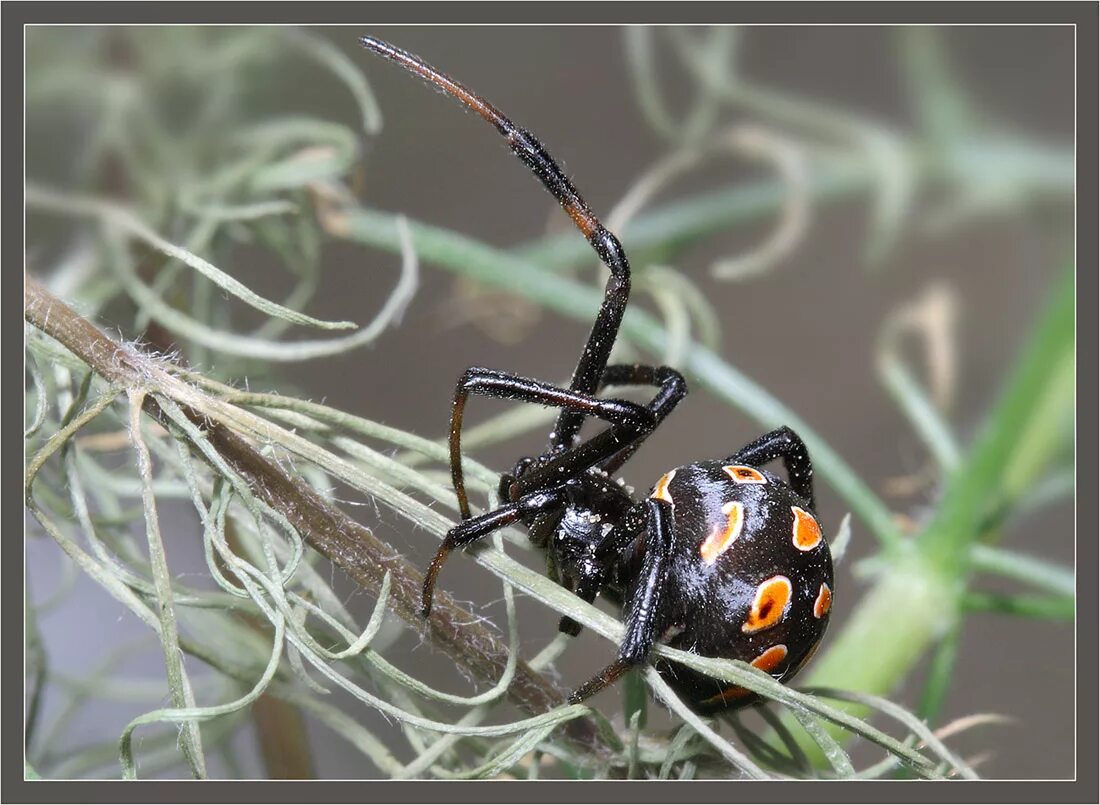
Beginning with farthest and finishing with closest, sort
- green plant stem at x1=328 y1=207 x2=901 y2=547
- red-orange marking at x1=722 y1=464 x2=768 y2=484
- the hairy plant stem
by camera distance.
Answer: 1. green plant stem at x1=328 y1=207 x2=901 y2=547
2. red-orange marking at x1=722 y1=464 x2=768 y2=484
3. the hairy plant stem

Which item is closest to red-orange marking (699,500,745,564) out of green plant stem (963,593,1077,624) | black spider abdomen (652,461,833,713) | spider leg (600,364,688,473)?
black spider abdomen (652,461,833,713)

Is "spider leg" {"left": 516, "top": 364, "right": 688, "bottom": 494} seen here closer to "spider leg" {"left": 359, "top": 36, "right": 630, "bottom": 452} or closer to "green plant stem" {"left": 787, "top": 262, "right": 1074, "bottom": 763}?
"spider leg" {"left": 359, "top": 36, "right": 630, "bottom": 452}

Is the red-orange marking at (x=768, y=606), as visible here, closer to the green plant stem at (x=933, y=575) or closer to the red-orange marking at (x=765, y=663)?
the red-orange marking at (x=765, y=663)

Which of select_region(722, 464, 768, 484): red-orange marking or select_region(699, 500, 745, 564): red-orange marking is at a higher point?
select_region(722, 464, 768, 484): red-orange marking

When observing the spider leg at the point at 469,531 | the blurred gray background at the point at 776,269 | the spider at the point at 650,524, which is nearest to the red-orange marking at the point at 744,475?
the spider at the point at 650,524

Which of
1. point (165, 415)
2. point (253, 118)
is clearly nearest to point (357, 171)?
point (253, 118)

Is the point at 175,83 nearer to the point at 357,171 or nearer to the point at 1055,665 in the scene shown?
the point at 357,171

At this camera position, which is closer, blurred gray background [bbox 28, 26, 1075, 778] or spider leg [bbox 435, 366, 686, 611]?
spider leg [bbox 435, 366, 686, 611]
